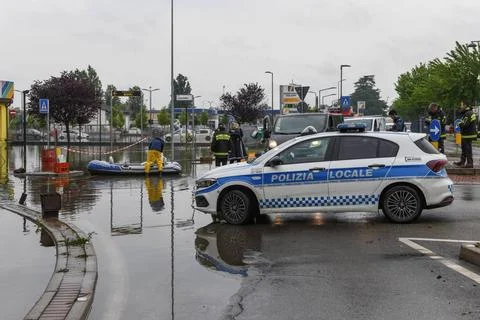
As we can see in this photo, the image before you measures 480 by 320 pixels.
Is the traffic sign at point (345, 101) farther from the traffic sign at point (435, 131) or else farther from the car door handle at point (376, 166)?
the car door handle at point (376, 166)

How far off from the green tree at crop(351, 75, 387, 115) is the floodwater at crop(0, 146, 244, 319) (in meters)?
138

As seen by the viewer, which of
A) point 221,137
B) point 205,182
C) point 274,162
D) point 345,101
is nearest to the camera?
point 274,162

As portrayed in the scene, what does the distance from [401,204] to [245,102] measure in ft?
174

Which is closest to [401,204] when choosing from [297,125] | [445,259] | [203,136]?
[445,259]

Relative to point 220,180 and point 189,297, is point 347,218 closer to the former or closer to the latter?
point 220,180

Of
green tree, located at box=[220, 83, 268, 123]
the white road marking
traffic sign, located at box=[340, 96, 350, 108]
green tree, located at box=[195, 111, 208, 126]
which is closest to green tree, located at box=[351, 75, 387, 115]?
green tree, located at box=[195, 111, 208, 126]

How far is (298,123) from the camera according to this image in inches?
717

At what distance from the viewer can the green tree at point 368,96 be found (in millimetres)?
150375

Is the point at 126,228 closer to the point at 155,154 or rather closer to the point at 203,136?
the point at 155,154

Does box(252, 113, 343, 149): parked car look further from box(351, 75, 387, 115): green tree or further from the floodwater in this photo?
box(351, 75, 387, 115): green tree

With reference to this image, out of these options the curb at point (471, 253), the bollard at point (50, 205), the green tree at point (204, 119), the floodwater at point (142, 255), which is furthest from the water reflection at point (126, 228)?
the green tree at point (204, 119)

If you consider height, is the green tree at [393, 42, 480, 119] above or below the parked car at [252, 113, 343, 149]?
above

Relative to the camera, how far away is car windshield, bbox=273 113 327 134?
18.0m

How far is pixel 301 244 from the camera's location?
8.59 meters
